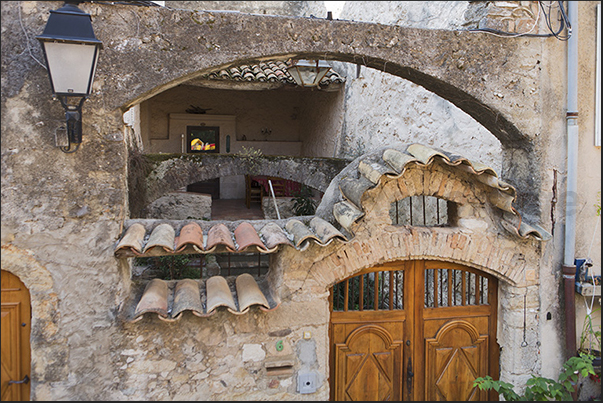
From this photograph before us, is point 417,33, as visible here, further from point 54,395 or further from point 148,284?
point 54,395

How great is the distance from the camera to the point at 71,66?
2840 millimetres

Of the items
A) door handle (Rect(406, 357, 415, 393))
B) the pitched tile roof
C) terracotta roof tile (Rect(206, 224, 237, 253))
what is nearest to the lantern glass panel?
terracotta roof tile (Rect(206, 224, 237, 253))

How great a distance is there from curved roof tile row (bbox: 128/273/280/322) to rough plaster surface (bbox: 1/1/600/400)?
0.18 m

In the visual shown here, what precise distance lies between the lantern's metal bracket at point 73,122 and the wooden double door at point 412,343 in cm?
242

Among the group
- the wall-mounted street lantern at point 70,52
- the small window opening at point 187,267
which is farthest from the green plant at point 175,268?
the wall-mounted street lantern at point 70,52

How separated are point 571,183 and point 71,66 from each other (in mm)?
4256

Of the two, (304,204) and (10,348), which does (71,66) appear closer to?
(10,348)

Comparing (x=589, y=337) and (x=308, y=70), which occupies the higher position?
(x=308, y=70)

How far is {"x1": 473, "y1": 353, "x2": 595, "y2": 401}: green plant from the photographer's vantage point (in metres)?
3.71

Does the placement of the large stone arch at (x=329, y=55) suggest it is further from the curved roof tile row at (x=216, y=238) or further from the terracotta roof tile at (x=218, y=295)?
the terracotta roof tile at (x=218, y=295)

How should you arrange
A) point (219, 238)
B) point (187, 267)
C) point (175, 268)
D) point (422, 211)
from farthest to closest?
point (187, 267)
point (175, 268)
point (422, 211)
point (219, 238)

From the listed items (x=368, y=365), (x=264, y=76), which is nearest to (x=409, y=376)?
(x=368, y=365)

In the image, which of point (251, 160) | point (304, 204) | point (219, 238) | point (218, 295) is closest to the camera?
point (219, 238)

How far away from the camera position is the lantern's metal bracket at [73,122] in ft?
9.70
